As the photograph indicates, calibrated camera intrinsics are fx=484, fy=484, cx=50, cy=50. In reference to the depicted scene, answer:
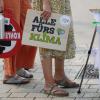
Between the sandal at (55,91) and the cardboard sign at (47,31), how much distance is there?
Answer: 0.51 metres

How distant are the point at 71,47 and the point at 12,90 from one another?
96 cm

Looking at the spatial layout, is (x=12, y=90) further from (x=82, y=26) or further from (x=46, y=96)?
(x=82, y=26)

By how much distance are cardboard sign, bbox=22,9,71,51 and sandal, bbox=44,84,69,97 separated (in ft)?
1.68

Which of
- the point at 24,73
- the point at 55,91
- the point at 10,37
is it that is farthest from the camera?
the point at 24,73

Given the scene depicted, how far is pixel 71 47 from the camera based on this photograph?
6.14 m

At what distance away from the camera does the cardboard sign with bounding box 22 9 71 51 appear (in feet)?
19.3

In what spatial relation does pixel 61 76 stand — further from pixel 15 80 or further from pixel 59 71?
pixel 15 80

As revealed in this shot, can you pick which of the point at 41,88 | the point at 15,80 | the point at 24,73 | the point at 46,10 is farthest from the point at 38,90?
the point at 46,10

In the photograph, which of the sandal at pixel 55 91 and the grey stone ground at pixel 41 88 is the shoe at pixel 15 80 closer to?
the grey stone ground at pixel 41 88

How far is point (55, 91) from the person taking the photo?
600 centimetres

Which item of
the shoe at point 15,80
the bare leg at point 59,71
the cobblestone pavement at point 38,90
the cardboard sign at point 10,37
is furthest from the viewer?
the shoe at point 15,80

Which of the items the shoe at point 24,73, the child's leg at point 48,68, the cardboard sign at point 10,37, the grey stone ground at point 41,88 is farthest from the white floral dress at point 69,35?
Answer: the shoe at point 24,73

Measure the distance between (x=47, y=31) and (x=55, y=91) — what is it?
0.75 m

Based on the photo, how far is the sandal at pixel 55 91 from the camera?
5969 millimetres
